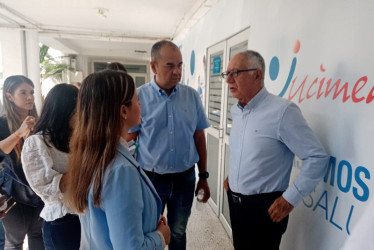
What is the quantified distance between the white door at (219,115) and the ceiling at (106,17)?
0.81 metres

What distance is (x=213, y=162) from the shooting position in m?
3.22

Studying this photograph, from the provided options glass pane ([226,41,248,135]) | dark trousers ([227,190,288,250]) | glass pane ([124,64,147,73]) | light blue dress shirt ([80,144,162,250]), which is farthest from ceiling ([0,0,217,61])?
glass pane ([124,64,147,73])

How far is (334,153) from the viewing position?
1136 mm

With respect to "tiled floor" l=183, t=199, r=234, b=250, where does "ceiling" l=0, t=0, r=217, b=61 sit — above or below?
above

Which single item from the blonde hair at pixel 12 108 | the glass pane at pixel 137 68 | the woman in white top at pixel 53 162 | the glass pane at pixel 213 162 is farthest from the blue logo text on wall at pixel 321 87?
the glass pane at pixel 137 68

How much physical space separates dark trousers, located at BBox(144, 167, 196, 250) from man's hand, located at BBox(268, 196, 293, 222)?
641 mm

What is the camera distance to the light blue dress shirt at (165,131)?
5.34ft

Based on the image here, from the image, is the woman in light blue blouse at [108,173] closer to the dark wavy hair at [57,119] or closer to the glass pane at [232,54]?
the dark wavy hair at [57,119]

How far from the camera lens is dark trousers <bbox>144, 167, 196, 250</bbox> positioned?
5.33 ft

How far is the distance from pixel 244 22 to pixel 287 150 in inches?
53.1

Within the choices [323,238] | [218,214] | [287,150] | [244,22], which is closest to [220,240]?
[218,214]

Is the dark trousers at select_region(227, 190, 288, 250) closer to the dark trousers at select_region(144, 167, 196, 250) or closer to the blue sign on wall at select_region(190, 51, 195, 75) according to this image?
the dark trousers at select_region(144, 167, 196, 250)

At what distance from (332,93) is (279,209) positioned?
62 centimetres

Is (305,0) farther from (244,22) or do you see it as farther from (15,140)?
(15,140)
